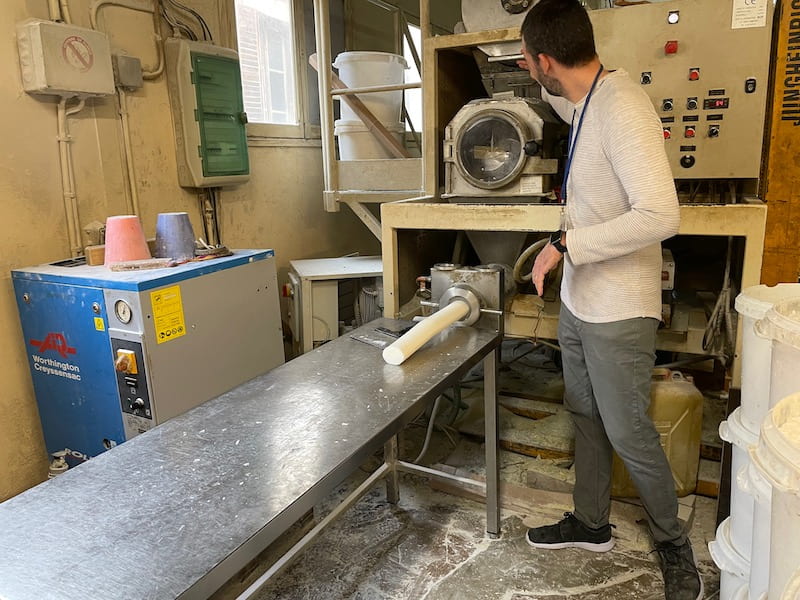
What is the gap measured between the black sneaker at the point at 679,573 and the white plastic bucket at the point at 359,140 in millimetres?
2236

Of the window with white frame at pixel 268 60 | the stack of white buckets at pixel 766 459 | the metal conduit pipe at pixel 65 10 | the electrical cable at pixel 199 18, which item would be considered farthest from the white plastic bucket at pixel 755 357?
the window with white frame at pixel 268 60

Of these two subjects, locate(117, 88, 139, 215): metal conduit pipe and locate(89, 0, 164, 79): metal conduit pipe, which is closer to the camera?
locate(89, 0, 164, 79): metal conduit pipe

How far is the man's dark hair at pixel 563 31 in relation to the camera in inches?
57.9

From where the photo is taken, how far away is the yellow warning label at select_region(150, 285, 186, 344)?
1.85 meters

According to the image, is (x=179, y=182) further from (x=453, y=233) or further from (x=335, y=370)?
(x=335, y=370)

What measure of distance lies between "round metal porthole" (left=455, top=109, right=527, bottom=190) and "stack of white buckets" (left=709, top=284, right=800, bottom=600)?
98 cm

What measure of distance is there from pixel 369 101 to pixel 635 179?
201 centimetres

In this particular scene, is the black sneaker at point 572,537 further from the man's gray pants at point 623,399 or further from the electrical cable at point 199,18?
the electrical cable at point 199,18

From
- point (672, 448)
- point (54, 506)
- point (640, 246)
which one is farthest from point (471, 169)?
point (54, 506)

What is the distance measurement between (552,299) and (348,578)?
1.27 m

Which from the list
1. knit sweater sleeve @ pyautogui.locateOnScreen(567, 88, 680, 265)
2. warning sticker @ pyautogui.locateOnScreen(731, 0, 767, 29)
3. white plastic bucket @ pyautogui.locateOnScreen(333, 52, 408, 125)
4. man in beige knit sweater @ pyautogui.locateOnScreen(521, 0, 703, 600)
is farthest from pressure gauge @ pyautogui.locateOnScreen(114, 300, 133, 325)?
warning sticker @ pyautogui.locateOnScreen(731, 0, 767, 29)

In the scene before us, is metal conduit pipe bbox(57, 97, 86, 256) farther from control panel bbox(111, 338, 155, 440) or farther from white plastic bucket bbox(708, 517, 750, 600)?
white plastic bucket bbox(708, 517, 750, 600)

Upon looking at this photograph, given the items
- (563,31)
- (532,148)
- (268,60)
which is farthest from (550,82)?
(268,60)

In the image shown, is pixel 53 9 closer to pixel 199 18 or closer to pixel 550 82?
pixel 199 18
